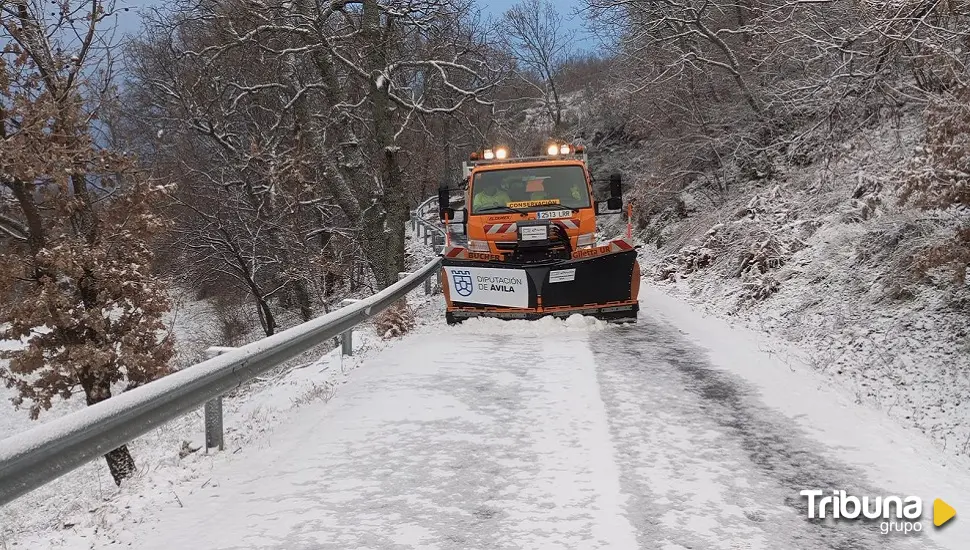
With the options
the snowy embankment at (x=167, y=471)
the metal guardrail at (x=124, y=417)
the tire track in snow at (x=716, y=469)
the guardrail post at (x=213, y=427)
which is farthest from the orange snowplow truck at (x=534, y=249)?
the guardrail post at (x=213, y=427)

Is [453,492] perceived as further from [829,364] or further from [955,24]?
[955,24]

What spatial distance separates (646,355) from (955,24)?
18.1ft

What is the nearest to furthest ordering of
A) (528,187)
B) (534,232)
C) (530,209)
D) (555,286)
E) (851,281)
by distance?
(555,286), (851,281), (534,232), (530,209), (528,187)

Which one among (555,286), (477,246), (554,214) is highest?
(554,214)

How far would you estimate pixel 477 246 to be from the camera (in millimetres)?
10586

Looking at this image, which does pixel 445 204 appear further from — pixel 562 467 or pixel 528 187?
pixel 562 467

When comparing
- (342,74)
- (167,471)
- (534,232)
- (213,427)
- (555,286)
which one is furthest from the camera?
(342,74)

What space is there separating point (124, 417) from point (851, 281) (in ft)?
30.6

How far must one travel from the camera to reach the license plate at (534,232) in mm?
9945

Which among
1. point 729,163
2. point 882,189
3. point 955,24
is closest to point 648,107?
point 729,163

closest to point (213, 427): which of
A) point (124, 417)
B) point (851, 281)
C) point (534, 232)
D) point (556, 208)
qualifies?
point (124, 417)

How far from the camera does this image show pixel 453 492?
3.88m

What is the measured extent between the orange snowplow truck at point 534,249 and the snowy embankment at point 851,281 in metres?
2.49

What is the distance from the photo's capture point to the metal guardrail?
3.01 metres
